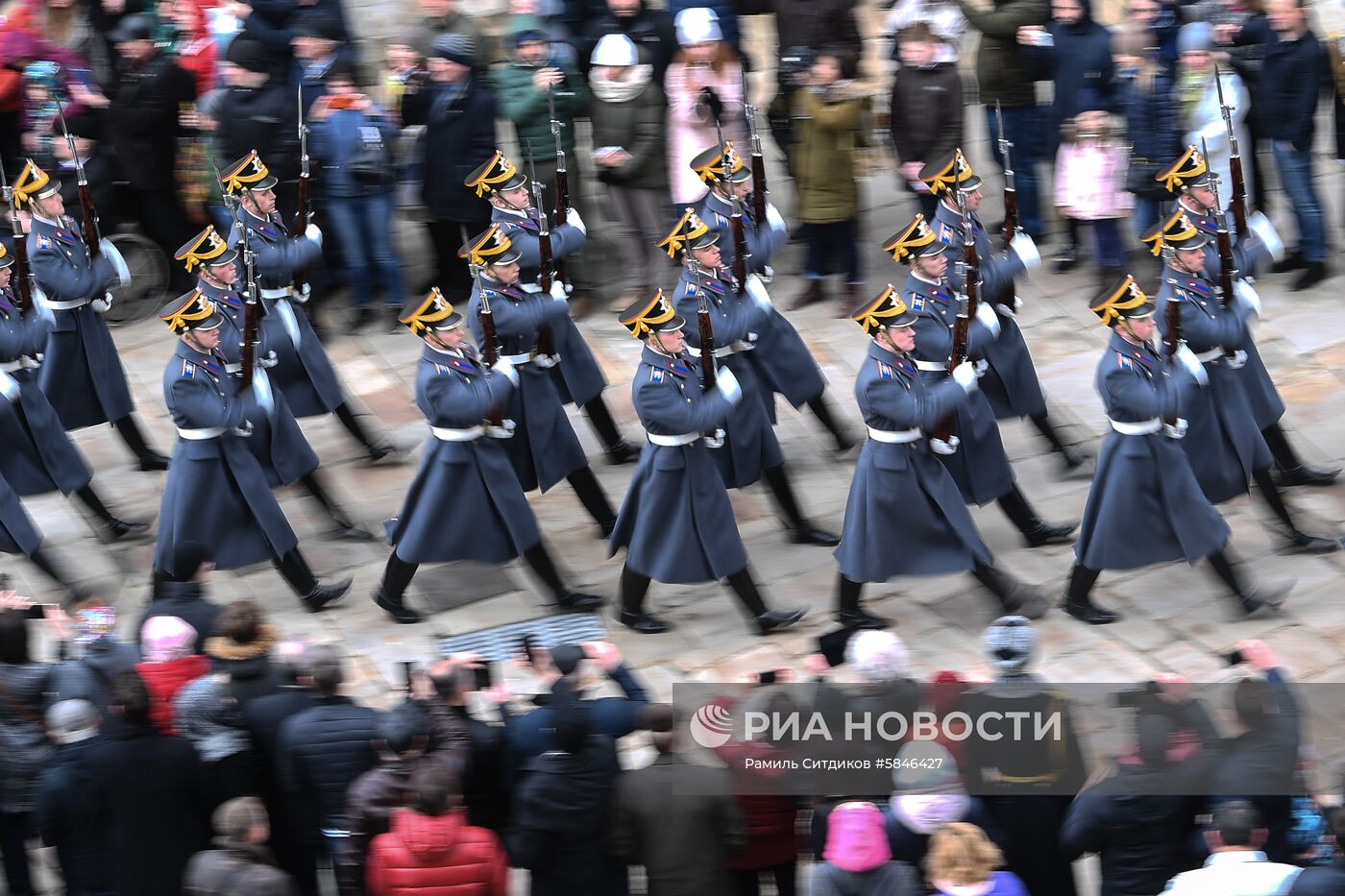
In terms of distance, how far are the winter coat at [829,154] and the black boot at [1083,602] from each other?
3239 millimetres

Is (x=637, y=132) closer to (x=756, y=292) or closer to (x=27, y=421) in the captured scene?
(x=756, y=292)

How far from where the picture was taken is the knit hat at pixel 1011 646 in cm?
623

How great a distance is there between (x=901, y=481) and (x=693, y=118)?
11.7 feet

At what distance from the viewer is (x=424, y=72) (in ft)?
36.5

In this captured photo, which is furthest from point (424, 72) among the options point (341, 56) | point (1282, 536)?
point (1282, 536)

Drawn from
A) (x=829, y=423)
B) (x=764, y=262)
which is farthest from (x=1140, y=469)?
(x=764, y=262)

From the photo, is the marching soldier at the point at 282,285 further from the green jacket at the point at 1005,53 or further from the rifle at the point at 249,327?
the green jacket at the point at 1005,53

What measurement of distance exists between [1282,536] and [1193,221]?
1378 mm

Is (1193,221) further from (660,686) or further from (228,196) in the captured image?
(228,196)

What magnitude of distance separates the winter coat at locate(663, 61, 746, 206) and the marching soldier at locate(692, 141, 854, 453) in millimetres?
1359

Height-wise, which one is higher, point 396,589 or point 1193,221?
point 1193,221

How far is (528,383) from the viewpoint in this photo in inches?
363

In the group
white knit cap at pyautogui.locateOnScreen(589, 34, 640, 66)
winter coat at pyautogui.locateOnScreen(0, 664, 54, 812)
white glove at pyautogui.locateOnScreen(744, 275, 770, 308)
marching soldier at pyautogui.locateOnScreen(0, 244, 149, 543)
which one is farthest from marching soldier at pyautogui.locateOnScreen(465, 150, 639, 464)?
winter coat at pyautogui.locateOnScreen(0, 664, 54, 812)

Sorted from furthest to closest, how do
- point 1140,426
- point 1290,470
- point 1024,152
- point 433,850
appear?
point 1024,152 → point 1290,470 → point 1140,426 → point 433,850
